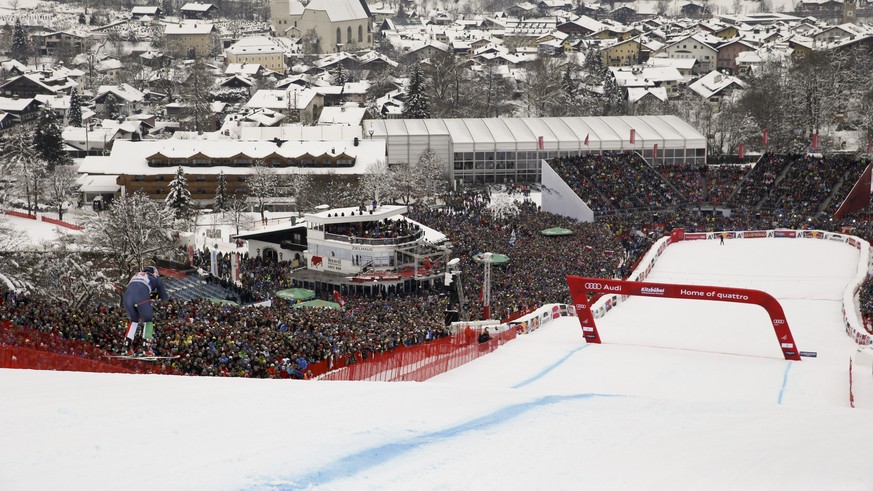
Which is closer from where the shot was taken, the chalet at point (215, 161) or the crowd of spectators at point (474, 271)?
the crowd of spectators at point (474, 271)

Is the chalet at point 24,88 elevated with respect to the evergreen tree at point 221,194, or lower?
elevated

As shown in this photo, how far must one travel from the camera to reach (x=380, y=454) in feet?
34.0

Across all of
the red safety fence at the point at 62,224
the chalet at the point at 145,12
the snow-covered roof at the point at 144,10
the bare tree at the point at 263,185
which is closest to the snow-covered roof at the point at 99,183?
the bare tree at the point at 263,185

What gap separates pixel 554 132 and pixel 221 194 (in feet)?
60.0

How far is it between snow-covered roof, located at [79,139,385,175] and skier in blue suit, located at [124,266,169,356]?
43070 mm

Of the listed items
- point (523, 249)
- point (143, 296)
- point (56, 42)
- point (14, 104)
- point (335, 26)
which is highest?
point (335, 26)

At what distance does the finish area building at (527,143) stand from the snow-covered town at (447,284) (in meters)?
0.18

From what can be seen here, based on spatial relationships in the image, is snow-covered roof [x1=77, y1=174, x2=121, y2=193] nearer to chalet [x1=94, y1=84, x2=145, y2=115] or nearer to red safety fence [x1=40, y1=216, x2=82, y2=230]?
red safety fence [x1=40, y1=216, x2=82, y2=230]

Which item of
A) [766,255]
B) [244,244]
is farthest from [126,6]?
[766,255]

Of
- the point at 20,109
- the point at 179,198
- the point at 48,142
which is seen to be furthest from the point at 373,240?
the point at 20,109

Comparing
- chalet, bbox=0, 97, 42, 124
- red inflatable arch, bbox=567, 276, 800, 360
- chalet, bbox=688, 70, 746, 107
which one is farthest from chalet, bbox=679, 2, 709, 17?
red inflatable arch, bbox=567, 276, 800, 360

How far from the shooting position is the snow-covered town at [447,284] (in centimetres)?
1073

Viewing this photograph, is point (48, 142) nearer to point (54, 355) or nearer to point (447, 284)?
point (447, 284)

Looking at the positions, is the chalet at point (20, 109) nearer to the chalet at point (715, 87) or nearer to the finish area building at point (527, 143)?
the finish area building at point (527, 143)
